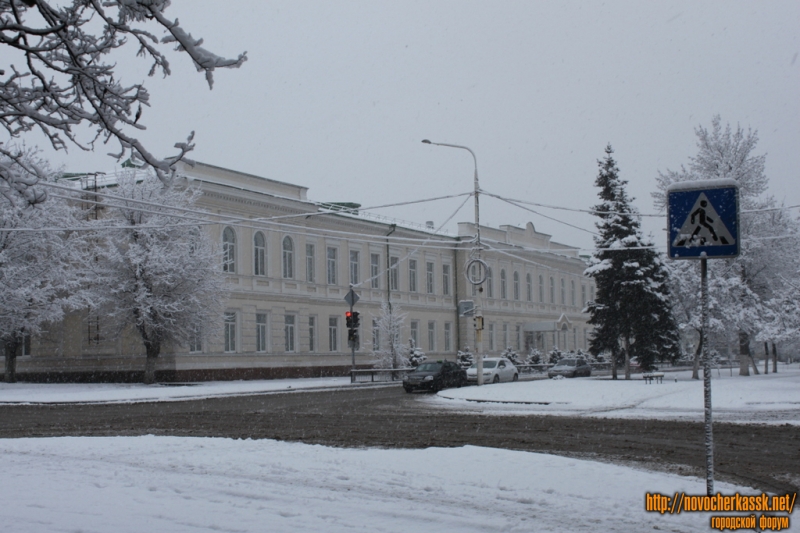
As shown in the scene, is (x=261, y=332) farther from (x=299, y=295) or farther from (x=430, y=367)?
(x=430, y=367)

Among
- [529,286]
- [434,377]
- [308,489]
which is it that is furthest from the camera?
[529,286]

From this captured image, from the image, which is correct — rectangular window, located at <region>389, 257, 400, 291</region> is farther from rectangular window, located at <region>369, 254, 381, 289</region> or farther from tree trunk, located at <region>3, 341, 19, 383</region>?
tree trunk, located at <region>3, 341, 19, 383</region>

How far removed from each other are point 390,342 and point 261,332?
833 centimetres

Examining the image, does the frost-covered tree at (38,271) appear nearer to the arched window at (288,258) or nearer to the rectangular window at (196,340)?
the rectangular window at (196,340)

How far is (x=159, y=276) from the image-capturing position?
40.5 m

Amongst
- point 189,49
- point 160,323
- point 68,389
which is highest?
point 189,49

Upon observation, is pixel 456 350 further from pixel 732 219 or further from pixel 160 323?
pixel 732 219

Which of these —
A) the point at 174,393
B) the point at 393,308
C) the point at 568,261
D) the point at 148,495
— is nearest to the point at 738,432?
the point at 148,495

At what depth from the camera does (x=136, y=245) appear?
132 ft

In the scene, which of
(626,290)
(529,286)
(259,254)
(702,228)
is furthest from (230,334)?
(702,228)

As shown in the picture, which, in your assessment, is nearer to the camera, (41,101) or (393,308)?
(41,101)

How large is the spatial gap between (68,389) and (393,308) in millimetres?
22349

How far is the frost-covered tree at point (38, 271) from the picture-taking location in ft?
128

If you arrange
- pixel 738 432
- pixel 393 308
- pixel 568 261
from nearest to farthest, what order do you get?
1. pixel 738 432
2. pixel 393 308
3. pixel 568 261
